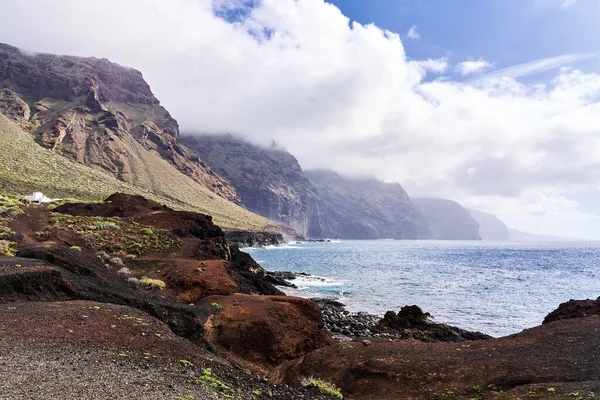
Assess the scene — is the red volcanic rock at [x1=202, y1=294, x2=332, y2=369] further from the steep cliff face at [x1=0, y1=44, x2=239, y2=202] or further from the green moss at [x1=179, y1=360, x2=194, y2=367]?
the steep cliff face at [x1=0, y1=44, x2=239, y2=202]

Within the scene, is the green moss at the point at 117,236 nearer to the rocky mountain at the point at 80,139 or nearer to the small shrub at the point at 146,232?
the small shrub at the point at 146,232

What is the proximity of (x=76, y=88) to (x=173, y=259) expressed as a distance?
561 ft

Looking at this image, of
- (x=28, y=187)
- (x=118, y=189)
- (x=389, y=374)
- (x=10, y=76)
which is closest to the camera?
(x=389, y=374)

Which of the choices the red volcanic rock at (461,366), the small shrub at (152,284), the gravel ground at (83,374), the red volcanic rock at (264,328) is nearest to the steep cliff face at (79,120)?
the small shrub at (152,284)

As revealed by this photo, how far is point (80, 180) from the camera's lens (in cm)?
9906

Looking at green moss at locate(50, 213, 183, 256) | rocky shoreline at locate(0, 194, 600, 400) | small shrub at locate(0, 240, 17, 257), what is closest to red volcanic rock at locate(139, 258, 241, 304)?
rocky shoreline at locate(0, 194, 600, 400)

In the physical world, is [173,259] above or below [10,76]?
below

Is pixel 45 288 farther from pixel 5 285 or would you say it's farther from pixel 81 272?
pixel 81 272

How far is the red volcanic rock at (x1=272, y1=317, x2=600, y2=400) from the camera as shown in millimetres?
12016

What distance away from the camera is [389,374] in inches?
532

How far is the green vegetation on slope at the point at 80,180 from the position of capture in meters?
80.4

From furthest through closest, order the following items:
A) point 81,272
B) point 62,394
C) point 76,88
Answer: point 76,88 → point 81,272 → point 62,394

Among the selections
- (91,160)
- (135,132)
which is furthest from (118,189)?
(135,132)

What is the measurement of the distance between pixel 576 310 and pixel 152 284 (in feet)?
82.7
